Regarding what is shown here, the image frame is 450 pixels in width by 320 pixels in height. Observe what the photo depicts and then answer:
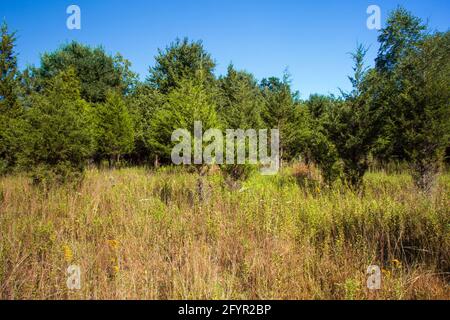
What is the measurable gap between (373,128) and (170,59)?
551 inches

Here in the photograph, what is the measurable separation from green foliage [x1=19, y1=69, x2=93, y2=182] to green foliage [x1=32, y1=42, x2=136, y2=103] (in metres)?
18.7

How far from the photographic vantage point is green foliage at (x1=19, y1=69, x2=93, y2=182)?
675 cm

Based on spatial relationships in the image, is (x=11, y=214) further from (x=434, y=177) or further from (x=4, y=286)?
(x=434, y=177)

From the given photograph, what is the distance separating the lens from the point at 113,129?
14688 mm

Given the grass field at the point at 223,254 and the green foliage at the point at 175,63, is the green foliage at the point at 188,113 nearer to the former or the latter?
the grass field at the point at 223,254

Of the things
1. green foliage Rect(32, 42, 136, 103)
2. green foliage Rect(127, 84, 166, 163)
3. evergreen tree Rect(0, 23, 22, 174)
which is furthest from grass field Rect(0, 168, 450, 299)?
green foliage Rect(32, 42, 136, 103)

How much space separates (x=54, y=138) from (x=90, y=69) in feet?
73.3

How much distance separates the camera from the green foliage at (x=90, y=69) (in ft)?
79.7

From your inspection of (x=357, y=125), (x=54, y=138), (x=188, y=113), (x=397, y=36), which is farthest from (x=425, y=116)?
(x=397, y=36)

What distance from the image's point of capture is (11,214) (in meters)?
4.23

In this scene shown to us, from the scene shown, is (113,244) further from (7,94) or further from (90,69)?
(90,69)

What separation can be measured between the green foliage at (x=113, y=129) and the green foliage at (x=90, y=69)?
34.2ft

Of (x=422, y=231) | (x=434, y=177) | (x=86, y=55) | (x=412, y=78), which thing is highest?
(x=86, y=55)

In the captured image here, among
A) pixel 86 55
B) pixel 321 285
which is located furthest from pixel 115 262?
pixel 86 55
